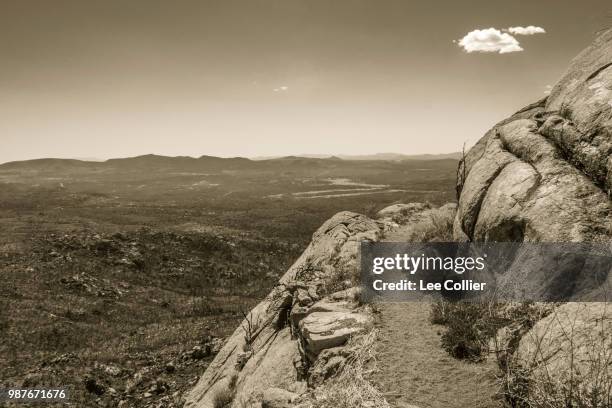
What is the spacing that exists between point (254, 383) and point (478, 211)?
509 centimetres

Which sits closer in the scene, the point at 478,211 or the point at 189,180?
the point at 478,211

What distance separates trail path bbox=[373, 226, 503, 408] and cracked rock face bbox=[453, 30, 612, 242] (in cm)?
195

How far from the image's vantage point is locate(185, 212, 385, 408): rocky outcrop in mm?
5453

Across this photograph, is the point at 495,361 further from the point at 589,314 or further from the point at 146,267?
the point at 146,267

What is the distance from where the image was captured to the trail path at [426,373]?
3.97 meters

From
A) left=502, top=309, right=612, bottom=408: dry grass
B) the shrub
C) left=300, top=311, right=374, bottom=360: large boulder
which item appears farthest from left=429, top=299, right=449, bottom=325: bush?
the shrub

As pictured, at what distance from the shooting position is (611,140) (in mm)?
4688

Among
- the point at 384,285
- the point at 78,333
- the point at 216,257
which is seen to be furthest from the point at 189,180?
the point at 384,285

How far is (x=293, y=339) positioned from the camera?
683 cm

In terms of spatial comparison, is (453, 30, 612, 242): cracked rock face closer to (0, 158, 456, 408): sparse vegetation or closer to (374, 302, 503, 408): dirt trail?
(374, 302, 503, 408): dirt trail

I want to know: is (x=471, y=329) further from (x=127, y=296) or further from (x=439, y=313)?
(x=127, y=296)

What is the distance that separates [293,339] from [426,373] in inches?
117

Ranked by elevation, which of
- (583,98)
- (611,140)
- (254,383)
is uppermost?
(583,98)

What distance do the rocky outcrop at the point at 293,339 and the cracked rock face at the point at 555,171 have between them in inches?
105
